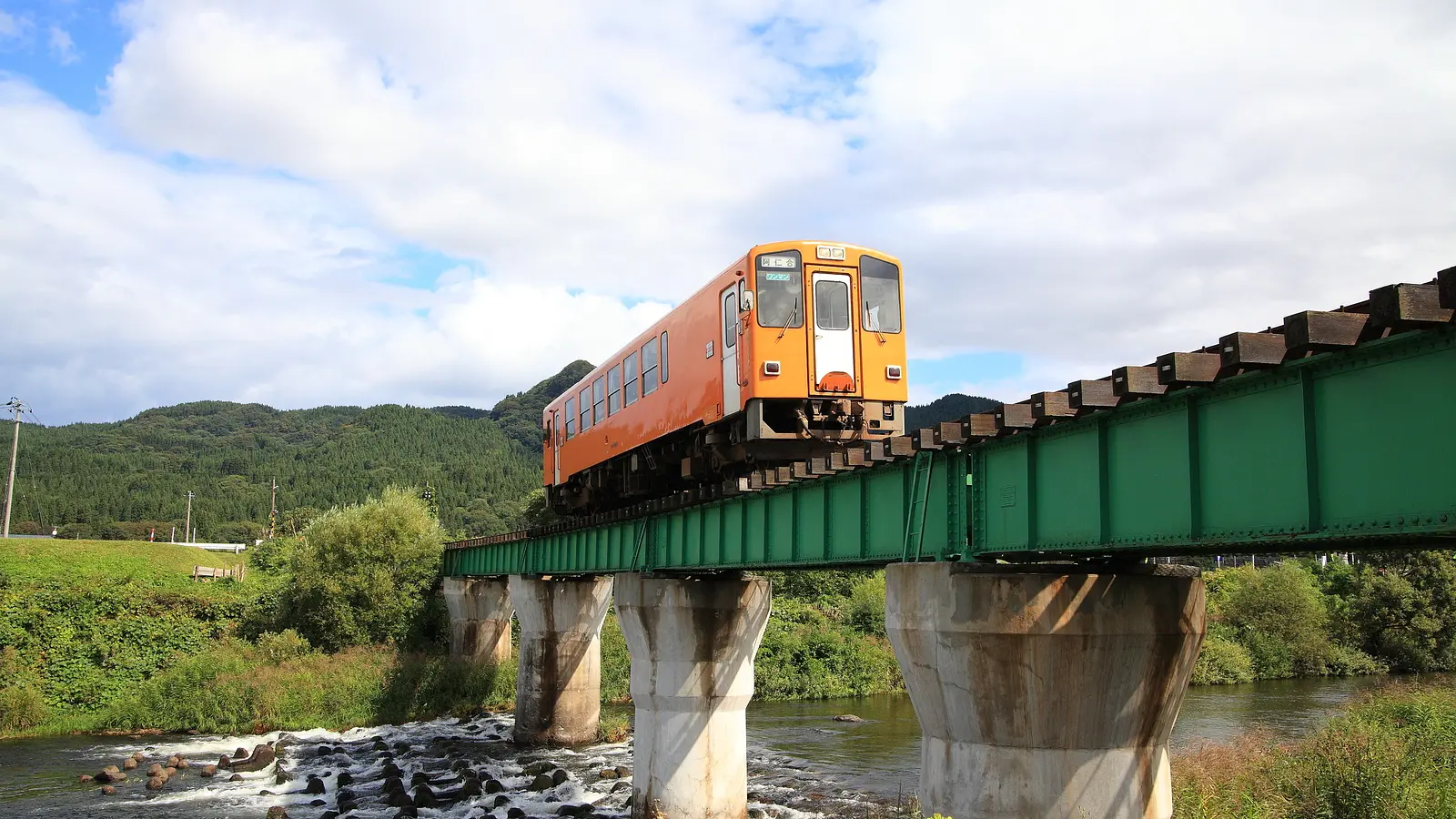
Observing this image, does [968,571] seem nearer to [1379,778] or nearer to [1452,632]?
[1379,778]

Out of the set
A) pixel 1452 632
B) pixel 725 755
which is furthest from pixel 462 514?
pixel 725 755

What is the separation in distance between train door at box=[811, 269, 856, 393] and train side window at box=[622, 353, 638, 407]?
296 inches

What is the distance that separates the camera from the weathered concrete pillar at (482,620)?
41906 mm

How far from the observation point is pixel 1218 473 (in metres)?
8.89

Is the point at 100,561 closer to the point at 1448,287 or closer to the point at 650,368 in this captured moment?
the point at 650,368

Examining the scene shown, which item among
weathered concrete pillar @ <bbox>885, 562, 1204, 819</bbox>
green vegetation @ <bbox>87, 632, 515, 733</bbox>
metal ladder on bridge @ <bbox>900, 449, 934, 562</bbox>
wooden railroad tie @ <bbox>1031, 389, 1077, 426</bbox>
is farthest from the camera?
green vegetation @ <bbox>87, 632, 515, 733</bbox>

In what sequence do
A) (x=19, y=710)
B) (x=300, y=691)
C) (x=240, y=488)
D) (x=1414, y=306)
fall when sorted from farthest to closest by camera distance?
(x=240, y=488) < (x=300, y=691) < (x=19, y=710) < (x=1414, y=306)

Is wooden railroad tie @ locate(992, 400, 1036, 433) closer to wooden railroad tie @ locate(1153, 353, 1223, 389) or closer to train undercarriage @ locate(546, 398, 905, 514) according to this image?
wooden railroad tie @ locate(1153, 353, 1223, 389)

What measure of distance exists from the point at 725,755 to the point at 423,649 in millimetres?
25433

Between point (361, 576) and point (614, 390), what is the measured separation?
2201 centimetres

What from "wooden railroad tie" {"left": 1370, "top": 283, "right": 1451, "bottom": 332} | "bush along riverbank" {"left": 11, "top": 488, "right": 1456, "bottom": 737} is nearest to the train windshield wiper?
"wooden railroad tie" {"left": 1370, "top": 283, "right": 1451, "bottom": 332}

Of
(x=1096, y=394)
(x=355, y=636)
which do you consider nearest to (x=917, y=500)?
(x=1096, y=394)

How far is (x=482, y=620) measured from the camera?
4212 centimetres

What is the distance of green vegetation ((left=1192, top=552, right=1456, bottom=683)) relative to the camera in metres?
49.3
